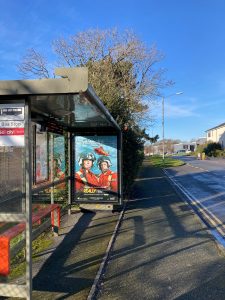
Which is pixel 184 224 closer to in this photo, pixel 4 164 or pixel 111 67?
pixel 4 164

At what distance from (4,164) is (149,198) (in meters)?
9.31

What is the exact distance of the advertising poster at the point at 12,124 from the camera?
14.7 feet

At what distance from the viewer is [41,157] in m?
7.17

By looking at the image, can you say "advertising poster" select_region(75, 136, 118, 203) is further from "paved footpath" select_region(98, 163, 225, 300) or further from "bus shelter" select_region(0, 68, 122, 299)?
"paved footpath" select_region(98, 163, 225, 300)

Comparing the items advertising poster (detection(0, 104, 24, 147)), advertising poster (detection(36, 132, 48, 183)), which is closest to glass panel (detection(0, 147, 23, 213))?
advertising poster (detection(0, 104, 24, 147))

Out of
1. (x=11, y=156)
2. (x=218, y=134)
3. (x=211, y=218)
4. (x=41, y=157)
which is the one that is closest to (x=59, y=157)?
(x=41, y=157)

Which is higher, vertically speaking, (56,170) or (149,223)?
(56,170)

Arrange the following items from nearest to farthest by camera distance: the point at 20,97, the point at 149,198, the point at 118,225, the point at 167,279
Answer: the point at 20,97 < the point at 167,279 < the point at 118,225 < the point at 149,198

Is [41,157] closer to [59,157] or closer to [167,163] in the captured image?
[59,157]

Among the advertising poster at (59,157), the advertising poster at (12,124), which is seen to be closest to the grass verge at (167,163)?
the advertising poster at (59,157)

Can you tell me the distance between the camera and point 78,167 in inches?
401

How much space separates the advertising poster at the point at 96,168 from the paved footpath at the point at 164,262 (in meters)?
0.99

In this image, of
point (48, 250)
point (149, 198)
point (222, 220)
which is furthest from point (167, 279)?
point (149, 198)

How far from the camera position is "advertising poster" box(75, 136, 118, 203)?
10.0 meters
